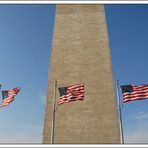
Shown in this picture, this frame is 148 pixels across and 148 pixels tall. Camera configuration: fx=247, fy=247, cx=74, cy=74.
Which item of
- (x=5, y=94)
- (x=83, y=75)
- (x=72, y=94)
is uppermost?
(x=83, y=75)

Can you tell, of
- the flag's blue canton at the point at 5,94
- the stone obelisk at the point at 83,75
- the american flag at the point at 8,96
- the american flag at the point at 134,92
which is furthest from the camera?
the stone obelisk at the point at 83,75

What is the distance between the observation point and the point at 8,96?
20156mm

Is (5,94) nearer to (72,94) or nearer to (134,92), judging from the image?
(72,94)

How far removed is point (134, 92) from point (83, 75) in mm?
11009

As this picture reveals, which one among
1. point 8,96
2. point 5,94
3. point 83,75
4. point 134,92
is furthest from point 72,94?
point 83,75

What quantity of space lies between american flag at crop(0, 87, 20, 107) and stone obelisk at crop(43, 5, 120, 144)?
21.6 ft

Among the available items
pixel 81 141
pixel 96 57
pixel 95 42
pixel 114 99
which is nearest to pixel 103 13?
pixel 95 42

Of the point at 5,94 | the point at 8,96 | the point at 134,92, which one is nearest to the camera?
the point at 134,92

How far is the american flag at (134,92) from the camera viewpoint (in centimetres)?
1742

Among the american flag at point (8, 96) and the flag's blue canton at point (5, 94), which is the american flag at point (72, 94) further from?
the flag's blue canton at point (5, 94)

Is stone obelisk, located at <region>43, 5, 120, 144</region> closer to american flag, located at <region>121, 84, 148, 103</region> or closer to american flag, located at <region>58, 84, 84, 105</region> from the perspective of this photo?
american flag, located at <region>58, 84, 84, 105</region>

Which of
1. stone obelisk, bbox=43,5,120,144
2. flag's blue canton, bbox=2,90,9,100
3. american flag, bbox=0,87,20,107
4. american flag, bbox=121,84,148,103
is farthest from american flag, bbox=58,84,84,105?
stone obelisk, bbox=43,5,120,144

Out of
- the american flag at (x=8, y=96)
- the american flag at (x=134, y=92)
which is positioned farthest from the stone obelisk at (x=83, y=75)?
the american flag at (x=134, y=92)

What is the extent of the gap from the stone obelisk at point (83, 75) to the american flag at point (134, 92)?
8209 millimetres
